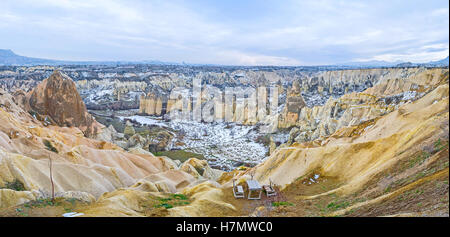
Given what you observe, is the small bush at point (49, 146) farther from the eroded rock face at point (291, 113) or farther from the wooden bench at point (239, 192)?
the eroded rock face at point (291, 113)

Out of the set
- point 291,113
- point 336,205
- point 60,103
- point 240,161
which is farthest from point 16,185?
point 291,113

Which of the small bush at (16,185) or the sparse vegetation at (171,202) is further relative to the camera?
the small bush at (16,185)

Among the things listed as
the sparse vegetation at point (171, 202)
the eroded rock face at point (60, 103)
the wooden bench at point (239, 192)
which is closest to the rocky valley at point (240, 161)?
the sparse vegetation at point (171, 202)

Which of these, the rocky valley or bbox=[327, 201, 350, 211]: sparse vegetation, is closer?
the rocky valley

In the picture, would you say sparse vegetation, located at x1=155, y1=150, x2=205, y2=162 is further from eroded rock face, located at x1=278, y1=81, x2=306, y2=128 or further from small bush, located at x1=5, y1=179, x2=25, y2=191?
small bush, located at x1=5, y1=179, x2=25, y2=191

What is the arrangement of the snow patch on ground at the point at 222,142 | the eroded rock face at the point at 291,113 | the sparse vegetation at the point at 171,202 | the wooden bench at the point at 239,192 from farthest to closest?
the eroded rock face at the point at 291,113 < the snow patch on ground at the point at 222,142 < the wooden bench at the point at 239,192 < the sparse vegetation at the point at 171,202

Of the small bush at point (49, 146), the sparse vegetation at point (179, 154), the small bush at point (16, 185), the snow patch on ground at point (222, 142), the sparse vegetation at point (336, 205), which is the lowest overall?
the sparse vegetation at point (179, 154)

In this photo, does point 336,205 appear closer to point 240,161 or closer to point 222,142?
point 240,161

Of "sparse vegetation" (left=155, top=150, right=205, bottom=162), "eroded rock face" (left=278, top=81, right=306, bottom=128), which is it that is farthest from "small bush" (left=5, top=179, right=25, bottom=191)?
"eroded rock face" (left=278, top=81, right=306, bottom=128)

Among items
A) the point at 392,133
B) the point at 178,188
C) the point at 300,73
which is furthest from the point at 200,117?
the point at 300,73
